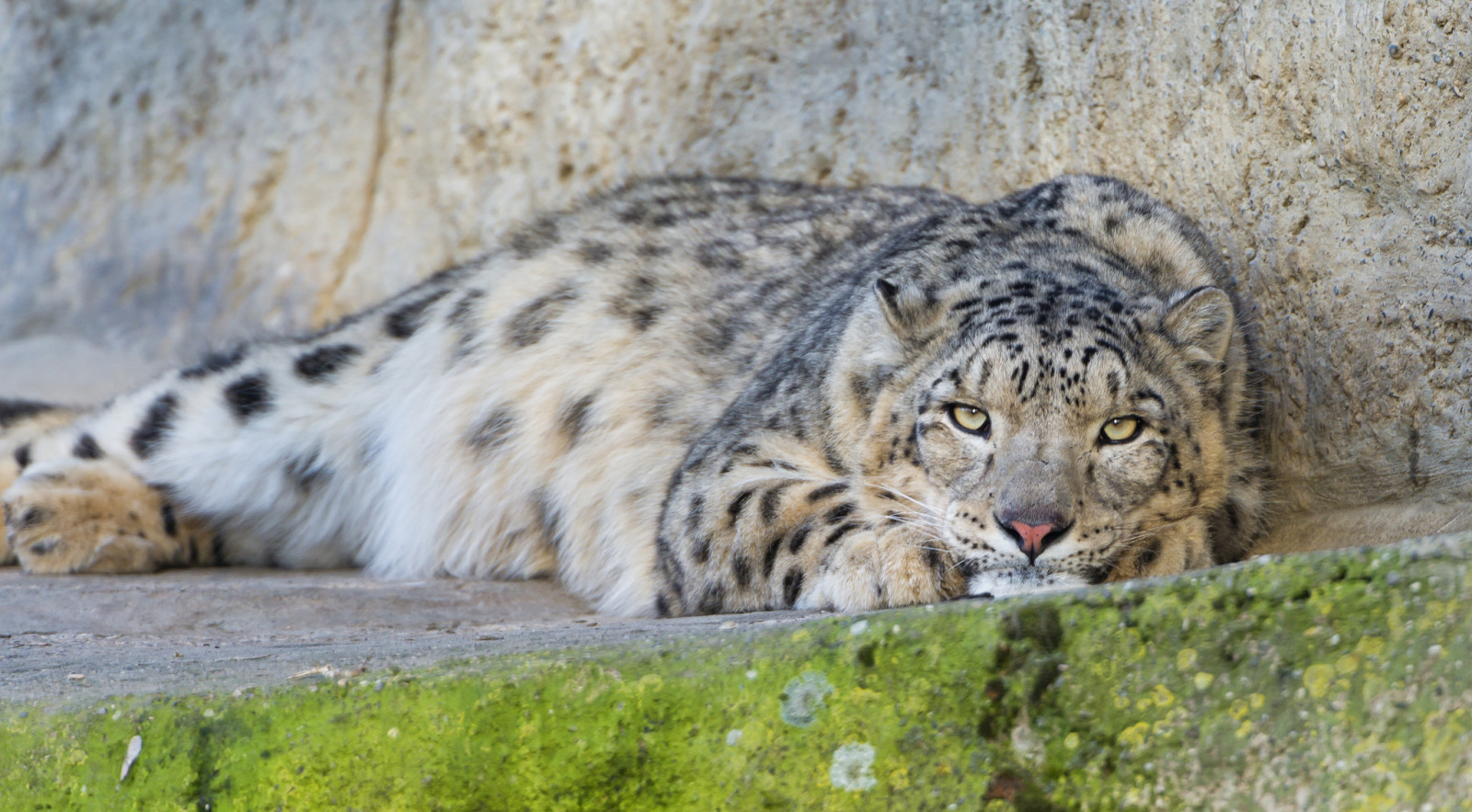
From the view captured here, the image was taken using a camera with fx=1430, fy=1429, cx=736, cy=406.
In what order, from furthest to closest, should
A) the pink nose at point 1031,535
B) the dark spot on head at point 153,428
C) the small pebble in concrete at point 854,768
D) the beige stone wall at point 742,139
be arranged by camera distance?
the dark spot on head at point 153,428 < the beige stone wall at point 742,139 < the pink nose at point 1031,535 < the small pebble in concrete at point 854,768

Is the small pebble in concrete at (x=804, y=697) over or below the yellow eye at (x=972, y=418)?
below

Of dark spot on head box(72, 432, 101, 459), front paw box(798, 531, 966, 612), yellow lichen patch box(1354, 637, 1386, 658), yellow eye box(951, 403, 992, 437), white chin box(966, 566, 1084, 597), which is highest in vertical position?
yellow lichen patch box(1354, 637, 1386, 658)

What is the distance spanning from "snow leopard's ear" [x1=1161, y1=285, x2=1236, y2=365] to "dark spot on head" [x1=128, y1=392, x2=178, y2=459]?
11.3ft

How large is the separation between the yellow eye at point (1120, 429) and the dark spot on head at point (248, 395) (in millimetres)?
3083

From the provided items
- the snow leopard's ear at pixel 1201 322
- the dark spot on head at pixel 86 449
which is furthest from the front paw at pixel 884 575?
the dark spot on head at pixel 86 449

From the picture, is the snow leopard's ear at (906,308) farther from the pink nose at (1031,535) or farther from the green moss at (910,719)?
the green moss at (910,719)

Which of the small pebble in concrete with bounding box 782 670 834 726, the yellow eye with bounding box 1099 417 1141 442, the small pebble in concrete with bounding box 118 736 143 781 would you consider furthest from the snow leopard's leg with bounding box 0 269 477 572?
the small pebble in concrete with bounding box 782 670 834 726

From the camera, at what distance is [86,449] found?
4.99 metres

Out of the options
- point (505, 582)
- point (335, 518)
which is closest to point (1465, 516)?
point (505, 582)

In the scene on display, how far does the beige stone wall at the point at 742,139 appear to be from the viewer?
3.40m

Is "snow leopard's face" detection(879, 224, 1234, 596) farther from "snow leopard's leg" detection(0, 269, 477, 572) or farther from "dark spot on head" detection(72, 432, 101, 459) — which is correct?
"dark spot on head" detection(72, 432, 101, 459)

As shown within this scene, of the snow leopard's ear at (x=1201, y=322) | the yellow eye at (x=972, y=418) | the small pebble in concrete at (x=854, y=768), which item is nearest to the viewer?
the small pebble in concrete at (x=854, y=768)

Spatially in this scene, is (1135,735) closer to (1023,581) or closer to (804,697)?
(804,697)

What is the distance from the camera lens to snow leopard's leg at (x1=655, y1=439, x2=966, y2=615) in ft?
10.1
